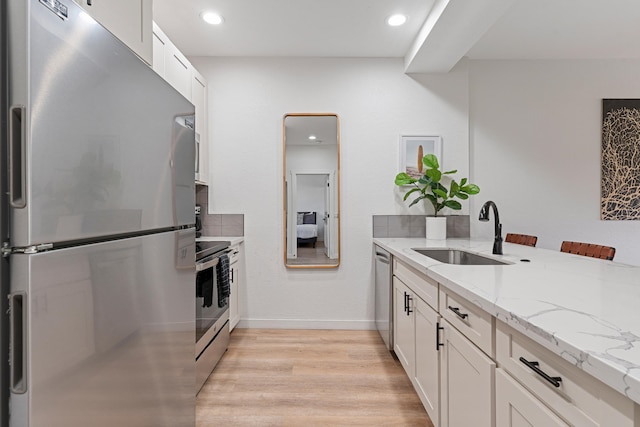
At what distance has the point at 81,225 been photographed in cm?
73

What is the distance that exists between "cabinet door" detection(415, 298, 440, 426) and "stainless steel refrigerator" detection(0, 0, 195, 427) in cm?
112

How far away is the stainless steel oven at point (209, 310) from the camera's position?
1.91 metres

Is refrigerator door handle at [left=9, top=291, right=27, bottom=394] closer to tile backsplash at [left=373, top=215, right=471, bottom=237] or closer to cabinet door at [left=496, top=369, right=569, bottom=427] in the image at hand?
cabinet door at [left=496, top=369, right=569, bottom=427]

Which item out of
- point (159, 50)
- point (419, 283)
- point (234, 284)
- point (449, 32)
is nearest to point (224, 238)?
point (234, 284)

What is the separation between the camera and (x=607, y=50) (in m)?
3.03

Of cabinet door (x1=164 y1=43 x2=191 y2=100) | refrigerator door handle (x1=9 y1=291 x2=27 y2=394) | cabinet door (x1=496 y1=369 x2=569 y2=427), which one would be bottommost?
cabinet door (x1=496 y1=369 x2=569 y2=427)

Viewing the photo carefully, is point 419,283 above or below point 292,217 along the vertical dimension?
below

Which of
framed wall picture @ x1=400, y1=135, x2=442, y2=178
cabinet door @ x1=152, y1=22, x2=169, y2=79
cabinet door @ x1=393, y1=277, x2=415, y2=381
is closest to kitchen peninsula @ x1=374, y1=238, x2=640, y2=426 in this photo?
cabinet door @ x1=393, y1=277, x2=415, y2=381

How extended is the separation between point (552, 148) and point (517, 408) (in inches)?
124

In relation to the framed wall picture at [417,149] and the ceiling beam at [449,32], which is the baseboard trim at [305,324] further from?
the ceiling beam at [449,32]

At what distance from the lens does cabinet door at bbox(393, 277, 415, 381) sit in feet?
6.24

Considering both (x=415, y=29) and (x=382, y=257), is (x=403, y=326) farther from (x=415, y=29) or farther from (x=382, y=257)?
(x=415, y=29)

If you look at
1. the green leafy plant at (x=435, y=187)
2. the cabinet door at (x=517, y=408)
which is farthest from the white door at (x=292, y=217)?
the cabinet door at (x=517, y=408)

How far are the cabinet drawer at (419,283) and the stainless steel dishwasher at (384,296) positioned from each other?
0.71ft
